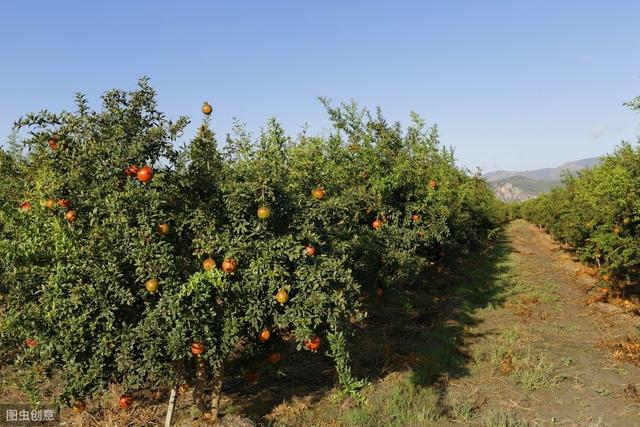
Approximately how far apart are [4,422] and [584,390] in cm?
1141

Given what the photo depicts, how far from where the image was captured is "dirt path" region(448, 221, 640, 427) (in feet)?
28.8

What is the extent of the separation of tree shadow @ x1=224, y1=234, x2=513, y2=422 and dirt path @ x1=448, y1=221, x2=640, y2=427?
0.58 metres

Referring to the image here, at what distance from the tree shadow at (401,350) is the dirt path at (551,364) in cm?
58

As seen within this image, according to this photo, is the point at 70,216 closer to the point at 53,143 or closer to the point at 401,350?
the point at 53,143

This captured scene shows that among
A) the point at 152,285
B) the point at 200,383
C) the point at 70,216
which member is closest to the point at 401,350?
the point at 200,383

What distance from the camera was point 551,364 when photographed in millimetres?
10562

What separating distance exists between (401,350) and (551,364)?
3.54 meters

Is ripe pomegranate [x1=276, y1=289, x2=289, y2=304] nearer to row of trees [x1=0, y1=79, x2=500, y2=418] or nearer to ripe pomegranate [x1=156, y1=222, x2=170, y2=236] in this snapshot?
row of trees [x1=0, y1=79, x2=500, y2=418]

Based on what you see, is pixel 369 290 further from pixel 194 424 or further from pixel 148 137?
pixel 148 137

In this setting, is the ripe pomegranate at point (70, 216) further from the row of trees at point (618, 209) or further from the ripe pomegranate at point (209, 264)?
the row of trees at point (618, 209)

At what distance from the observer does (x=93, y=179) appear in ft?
19.8

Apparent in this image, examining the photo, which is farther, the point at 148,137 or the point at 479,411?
the point at 479,411

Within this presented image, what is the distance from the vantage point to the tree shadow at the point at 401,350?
32.0 feet

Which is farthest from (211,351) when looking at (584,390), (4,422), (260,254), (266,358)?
(584,390)
